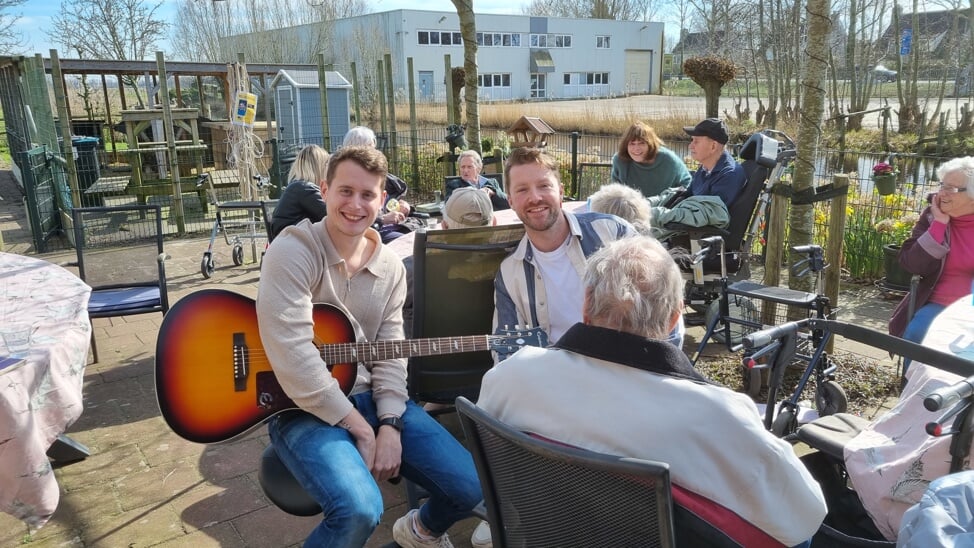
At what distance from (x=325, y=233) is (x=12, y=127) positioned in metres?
14.7

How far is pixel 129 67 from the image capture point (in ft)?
37.1

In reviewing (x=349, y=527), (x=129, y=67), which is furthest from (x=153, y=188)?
(x=349, y=527)

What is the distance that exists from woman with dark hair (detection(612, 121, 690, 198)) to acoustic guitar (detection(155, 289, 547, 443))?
3.36 metres

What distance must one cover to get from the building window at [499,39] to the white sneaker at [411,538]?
48491 mm

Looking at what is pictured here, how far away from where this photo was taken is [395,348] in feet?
8.52

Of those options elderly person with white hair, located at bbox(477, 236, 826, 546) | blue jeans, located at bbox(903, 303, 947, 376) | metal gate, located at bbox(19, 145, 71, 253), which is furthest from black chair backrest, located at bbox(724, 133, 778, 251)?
metal gate, located at bbox(19, 145, 71, 253)

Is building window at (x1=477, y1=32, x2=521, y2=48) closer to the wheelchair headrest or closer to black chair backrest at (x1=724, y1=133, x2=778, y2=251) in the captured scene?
black chair backrest at (x1=724, y1=133, x2=778, y2=251)

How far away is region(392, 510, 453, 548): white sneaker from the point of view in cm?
250

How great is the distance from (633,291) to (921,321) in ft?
9.02

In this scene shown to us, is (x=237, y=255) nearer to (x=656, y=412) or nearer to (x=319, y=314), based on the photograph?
(x=319, y=314)

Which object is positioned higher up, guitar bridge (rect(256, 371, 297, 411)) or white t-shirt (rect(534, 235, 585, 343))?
white t-shirt (rect(534, 235, 585, 343))

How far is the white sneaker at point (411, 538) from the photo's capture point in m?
2.50

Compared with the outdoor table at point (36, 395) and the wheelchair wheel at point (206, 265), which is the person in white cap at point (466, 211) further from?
the wheelchair wheel at point (206, 265)

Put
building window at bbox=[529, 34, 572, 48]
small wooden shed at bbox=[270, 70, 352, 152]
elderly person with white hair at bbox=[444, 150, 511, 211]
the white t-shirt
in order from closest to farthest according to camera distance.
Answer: the white t-shirt < elderly person with white hair at bbox=[444, 150, 511, 211] < small wooden shed at bbox=[270, 70, 352, 152] < building window at bbox=[529, 34, 572, 48]
